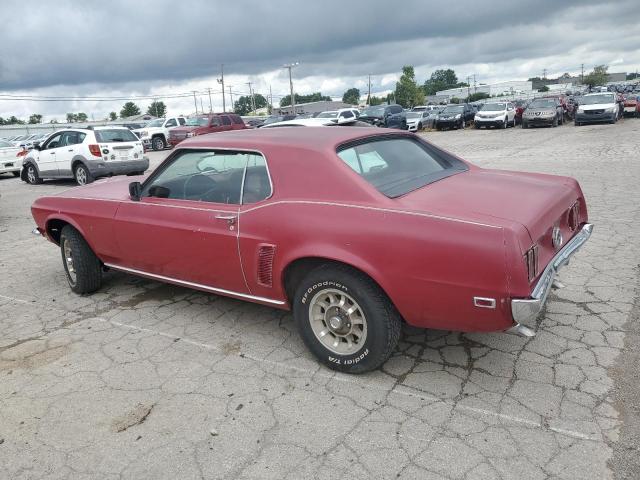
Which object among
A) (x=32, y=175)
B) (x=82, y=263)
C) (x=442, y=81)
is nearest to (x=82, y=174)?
(x=32, y=175)

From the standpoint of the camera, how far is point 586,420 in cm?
270

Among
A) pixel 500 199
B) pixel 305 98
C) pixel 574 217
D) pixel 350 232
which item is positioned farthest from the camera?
pixel 305 98

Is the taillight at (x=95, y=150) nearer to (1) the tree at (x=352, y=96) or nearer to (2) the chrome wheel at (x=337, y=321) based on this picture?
(2) the chrome wheel at (x=337, y=321)

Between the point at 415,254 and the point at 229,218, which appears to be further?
the point at 229,218

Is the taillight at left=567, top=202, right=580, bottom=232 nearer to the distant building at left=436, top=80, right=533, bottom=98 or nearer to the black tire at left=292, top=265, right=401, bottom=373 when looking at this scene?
the black tire at left=292, top=265, right=401, bottom=373

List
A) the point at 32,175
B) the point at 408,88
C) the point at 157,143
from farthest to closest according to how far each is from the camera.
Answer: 1. the point at 408,88
2. the point at 157,143
3. the point at 32,175

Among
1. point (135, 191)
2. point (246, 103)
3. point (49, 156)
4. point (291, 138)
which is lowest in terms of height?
point (135, 191)

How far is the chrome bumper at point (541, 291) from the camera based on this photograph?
8.59ft

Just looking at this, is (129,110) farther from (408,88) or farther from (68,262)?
(68,262)

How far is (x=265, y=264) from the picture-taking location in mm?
3396

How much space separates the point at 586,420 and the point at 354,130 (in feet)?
8.05

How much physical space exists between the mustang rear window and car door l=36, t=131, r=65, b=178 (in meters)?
12.1

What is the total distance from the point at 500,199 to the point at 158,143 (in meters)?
26.0

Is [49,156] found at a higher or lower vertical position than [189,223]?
higher
